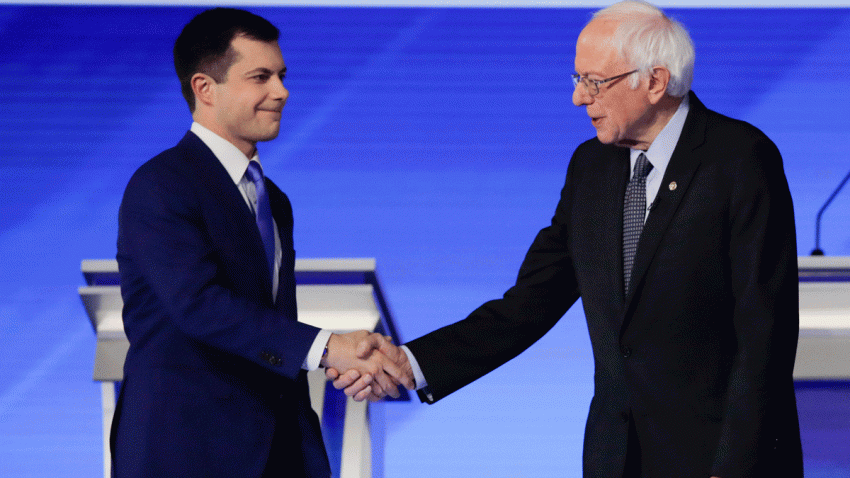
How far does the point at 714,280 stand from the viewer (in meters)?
1.64

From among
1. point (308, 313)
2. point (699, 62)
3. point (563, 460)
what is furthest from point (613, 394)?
point (699, 62)

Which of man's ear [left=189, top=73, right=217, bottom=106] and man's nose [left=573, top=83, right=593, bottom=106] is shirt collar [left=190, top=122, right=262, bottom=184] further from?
man's nose [left=573, top=83, right=593, bottom=106]

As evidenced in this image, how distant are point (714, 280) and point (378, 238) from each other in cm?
262

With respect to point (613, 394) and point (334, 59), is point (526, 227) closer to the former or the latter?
point (334, 59)

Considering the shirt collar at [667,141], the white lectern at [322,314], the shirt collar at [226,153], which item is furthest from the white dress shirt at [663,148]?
the white lectern at [322,314]

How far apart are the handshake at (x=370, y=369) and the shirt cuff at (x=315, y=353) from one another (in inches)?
8.1

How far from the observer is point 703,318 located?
1639mm

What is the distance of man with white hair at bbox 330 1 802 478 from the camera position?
1574 millimetres

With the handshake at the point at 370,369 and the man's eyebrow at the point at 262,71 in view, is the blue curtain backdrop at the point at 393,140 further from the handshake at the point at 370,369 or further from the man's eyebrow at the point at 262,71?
the man's eyebrow at the point at 262,71

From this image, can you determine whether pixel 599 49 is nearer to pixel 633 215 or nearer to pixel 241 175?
pixel 633 215

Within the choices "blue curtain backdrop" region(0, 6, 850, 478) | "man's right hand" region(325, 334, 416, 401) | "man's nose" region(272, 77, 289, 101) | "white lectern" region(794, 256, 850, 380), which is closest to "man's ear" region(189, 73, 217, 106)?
"man's nose" region(272, 77, 289, 101)

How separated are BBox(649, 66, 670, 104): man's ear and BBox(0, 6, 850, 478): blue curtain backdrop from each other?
234cm

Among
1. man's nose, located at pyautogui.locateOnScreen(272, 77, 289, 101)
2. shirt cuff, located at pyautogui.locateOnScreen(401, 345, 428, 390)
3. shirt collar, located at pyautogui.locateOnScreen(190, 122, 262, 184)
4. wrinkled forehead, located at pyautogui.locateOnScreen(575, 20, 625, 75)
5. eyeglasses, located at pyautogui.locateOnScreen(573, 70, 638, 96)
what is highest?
wrinkled forehead, located at pyautogui.locateOnScreen(575, 20, 625, 75)

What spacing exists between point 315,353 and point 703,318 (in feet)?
2.34
